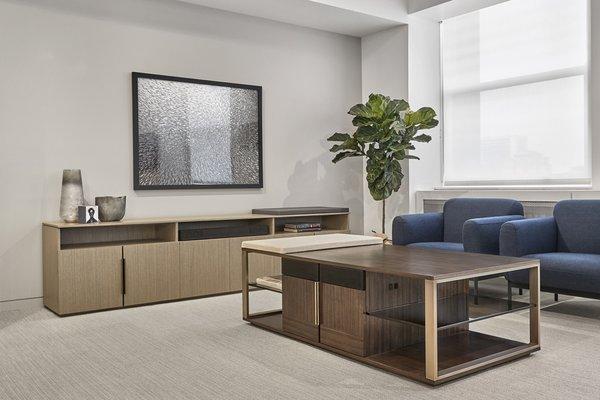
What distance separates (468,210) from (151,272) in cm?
261

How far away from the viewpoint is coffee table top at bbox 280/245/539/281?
2520 mm

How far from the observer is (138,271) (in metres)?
4.26

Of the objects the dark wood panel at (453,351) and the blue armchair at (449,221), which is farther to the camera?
Result: the blue armchair at (449,221)

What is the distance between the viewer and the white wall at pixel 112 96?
13.7 feet

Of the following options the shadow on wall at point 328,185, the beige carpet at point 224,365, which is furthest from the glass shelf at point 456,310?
the shadow on wall at point 328,185

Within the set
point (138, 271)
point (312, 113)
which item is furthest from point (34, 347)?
point (312, 113)

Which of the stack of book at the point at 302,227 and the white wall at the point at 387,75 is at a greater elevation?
the white wall at the point at 387,75

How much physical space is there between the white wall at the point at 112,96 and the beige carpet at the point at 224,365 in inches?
40.6

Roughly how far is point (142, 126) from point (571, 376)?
3597 millimetres

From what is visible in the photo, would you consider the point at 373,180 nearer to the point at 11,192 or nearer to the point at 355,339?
the point at 355,339

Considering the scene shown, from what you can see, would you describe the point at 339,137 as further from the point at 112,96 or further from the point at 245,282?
the point at 245,282

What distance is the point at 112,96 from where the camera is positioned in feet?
15.0

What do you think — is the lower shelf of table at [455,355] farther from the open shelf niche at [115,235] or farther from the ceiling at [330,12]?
the ceiling at [330,12]

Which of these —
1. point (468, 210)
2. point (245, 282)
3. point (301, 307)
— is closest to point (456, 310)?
point (301, 307)
